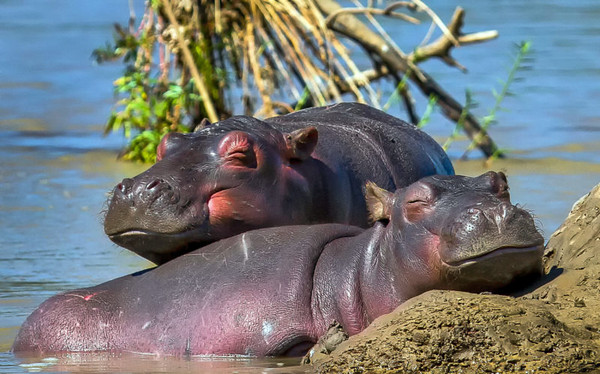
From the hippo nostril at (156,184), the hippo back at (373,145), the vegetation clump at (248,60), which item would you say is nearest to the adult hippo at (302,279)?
the hippo nostril at (156,184)

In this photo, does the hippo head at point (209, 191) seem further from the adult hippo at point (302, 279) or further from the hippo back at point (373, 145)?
the hippo back at point (373, 145)

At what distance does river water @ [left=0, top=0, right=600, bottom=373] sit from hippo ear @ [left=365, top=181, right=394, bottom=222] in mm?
667

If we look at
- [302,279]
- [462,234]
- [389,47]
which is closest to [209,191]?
[302,279]

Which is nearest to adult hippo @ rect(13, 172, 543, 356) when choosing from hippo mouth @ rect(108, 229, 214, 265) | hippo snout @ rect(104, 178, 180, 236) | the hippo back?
hippo mouth @ rect(108, 229, 214, 265)

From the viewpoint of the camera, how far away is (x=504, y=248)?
4.72m

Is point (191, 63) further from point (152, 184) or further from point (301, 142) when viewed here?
point (152, 184)

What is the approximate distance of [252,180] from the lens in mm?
6191

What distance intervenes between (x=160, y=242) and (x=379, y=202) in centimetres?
114

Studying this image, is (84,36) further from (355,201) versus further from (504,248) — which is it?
(504,248)

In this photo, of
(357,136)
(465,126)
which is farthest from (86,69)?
(357,136)

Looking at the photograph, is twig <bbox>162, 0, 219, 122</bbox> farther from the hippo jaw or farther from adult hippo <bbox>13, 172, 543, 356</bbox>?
the hippo jaw

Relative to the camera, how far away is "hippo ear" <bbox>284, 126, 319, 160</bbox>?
21.4 feet

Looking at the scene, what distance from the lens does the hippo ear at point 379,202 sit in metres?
5.21

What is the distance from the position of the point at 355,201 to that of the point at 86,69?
34.2 feet
